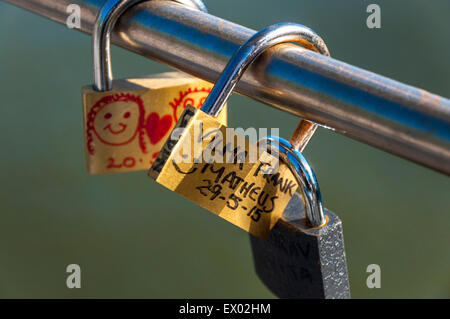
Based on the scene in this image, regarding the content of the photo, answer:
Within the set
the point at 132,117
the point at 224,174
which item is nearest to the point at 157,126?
the point at 132,117

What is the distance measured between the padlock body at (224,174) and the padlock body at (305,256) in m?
0.01

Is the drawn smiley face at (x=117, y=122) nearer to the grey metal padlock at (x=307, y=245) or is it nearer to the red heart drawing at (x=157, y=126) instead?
the red heart drawing at (x=157, y=126)

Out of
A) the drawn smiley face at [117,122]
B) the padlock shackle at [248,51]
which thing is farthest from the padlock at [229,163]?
the drawn smiley face at [117,122]

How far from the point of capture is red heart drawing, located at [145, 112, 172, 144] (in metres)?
0.45

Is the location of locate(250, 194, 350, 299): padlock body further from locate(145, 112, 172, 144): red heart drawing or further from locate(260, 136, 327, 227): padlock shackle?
locate(145, 112, 172, 144): red heart drawing

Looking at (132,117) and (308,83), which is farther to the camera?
(132,117)

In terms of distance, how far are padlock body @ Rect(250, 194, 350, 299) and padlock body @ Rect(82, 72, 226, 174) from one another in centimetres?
9

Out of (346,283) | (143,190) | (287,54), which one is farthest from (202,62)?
(143,190)

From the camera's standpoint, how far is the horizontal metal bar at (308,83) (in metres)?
0.23

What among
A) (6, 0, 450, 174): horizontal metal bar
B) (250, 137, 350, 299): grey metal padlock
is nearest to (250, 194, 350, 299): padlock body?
(250, 137, 350, 299): grey metal padlock

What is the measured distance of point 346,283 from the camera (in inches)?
13.7

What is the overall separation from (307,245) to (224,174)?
0.07 metres

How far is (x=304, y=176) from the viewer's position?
0.35m

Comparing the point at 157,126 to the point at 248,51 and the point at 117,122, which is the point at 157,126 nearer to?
the point at 117,122
